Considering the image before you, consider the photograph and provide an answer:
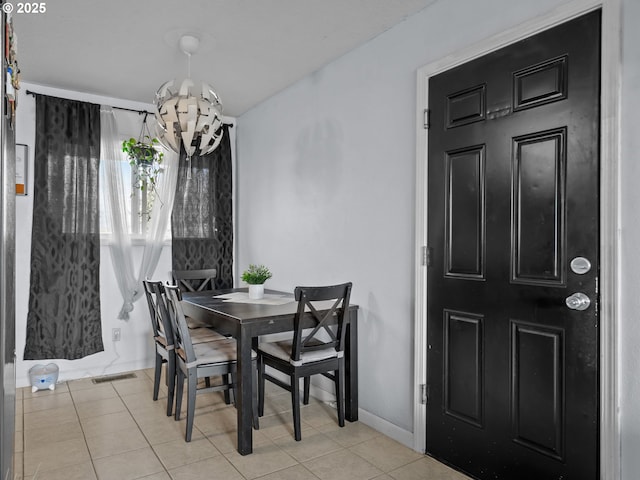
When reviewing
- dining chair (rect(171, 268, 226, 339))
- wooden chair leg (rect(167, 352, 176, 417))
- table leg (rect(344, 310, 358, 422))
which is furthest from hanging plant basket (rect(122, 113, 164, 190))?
table leg (rect(344, 310, 358, 422))

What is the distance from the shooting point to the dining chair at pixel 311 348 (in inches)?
105

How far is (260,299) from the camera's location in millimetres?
3340

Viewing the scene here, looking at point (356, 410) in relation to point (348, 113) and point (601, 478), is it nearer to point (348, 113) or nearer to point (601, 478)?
point (601, 478)

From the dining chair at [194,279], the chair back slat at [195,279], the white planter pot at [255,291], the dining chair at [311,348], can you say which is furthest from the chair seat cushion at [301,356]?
the chair back slat at [195,279]

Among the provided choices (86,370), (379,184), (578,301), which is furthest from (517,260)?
(86,370)

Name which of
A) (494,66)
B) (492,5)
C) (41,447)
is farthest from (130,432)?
(492,5)

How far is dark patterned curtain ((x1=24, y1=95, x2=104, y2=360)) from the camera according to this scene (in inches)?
148

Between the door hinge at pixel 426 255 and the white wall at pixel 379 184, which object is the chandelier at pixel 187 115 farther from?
the door hinge at pixel 426 255

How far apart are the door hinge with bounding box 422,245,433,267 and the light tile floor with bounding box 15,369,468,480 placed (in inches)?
42.3

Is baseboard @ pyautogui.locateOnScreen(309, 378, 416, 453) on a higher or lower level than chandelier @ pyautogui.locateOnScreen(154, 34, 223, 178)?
lower

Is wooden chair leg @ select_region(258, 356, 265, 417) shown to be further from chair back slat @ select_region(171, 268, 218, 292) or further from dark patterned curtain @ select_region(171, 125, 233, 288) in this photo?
Answer: dark patterned curtain @ select_region(171, 125, 233, 288)

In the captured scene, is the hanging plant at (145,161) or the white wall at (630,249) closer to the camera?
the white wall at (630,249)

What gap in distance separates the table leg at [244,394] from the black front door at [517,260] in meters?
1.02

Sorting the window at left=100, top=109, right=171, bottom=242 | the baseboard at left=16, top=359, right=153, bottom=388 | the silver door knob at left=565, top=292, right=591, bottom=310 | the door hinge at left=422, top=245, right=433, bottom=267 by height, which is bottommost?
the baseboard at left=16, top=359, right=153, bottom=388
